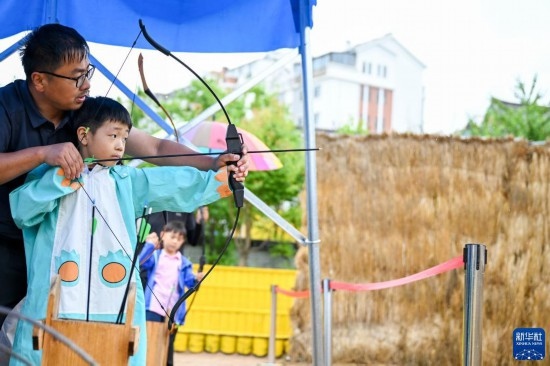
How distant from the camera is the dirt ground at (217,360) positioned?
981cm

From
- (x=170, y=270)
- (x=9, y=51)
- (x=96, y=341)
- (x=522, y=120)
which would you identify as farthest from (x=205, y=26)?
(x=522, y=120)

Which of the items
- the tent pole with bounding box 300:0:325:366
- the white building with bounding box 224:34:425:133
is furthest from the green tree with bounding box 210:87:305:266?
the white building with bounding box 224:34:425:133

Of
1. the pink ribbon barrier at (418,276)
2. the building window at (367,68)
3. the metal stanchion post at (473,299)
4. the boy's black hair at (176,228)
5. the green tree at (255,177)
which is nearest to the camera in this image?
the metal stanchion post at (473,299)

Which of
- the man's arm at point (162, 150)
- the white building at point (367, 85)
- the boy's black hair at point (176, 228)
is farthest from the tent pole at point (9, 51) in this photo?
the white building at point (367, 85)

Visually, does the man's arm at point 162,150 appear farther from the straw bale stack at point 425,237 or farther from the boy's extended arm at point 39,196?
the straw bale stack at point 425,237

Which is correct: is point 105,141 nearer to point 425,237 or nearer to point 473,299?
point 473,299

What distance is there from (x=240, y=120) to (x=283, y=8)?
18.8 meters

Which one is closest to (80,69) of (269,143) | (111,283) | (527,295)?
(111,283)

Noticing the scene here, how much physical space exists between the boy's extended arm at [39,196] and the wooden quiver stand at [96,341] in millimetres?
455

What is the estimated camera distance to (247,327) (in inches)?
442

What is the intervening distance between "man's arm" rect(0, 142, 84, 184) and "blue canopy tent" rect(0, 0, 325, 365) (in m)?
1.47

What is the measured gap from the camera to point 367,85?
52.8m

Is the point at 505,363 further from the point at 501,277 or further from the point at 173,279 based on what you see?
the point at 173,279

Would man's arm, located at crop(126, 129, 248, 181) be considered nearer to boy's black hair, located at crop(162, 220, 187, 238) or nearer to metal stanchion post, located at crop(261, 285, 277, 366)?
boy's black hair, located at crop(162, 220, 187, 238)
